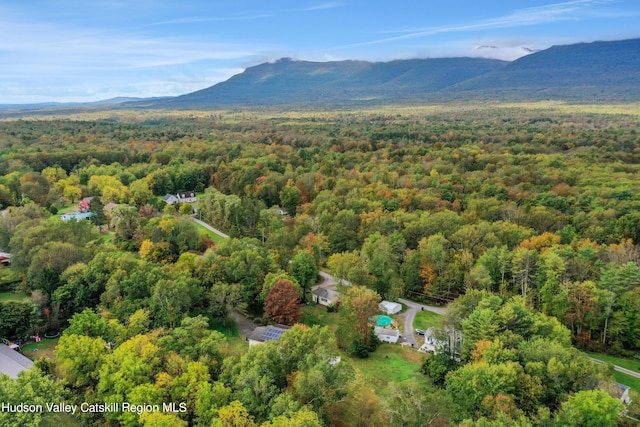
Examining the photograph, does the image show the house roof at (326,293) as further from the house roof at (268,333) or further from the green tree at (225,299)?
the house roof at (268,333)

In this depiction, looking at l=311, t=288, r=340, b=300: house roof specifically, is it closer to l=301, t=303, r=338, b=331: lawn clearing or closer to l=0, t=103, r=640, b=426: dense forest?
l=301, t=303, r=338, b=331: lawn clearing

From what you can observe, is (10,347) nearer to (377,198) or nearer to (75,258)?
(75,258)

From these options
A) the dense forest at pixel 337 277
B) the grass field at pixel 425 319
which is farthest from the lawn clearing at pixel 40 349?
the grass field at pixel 425 319

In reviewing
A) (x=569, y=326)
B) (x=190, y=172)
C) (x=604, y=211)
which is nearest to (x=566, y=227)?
(x=604, y=211)

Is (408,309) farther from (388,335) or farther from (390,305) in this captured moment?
(388,335)

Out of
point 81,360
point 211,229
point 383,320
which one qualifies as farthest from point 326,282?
point 81,360

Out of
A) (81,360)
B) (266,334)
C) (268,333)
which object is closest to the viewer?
(81,360)

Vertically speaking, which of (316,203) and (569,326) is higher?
(316,203)
